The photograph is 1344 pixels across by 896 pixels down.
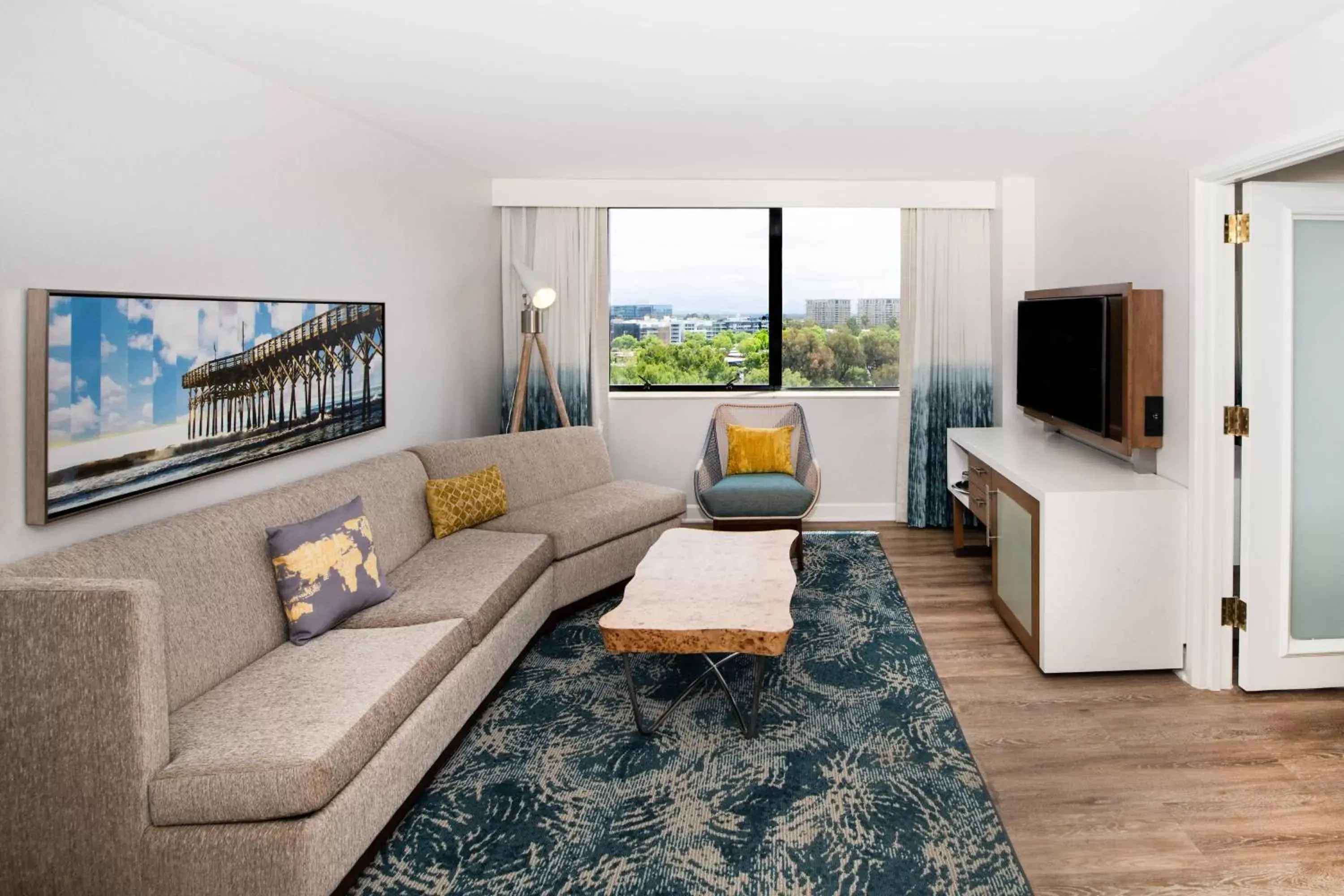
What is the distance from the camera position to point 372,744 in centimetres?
234

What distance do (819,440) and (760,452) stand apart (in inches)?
33.3

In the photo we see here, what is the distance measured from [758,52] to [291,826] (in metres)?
2.72

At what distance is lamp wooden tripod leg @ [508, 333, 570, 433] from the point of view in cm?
549

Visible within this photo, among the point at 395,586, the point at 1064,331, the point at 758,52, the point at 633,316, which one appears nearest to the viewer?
the point at 758,52

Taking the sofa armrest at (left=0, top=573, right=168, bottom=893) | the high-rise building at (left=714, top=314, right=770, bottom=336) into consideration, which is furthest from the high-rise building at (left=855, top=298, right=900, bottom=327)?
the sofa armrest at (left=0, top=573, right=168, bottom=893)

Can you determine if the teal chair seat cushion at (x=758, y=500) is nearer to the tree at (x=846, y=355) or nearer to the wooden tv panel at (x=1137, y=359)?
the tree at (x=846, y=355)

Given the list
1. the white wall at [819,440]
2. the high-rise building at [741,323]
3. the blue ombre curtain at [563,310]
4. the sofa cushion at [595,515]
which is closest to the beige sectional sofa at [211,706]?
the sofa cushion at [595,515]

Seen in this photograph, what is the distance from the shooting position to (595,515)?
459 centimetres

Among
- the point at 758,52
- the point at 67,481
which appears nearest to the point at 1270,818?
the point at 758,52

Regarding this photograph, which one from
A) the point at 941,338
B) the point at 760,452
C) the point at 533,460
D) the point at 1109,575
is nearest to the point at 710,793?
the point at 1109,575

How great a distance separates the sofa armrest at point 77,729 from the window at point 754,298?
15.5 ft

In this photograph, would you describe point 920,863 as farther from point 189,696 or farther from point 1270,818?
point 189,696

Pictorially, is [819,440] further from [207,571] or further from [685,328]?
[207,571]

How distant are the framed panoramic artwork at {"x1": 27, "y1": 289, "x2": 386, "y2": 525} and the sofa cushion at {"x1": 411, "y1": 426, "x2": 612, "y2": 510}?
0.58 meters
